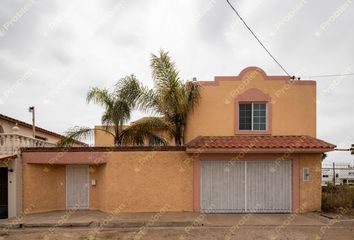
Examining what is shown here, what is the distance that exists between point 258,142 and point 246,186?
2004 mm

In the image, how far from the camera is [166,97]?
49.0 ft

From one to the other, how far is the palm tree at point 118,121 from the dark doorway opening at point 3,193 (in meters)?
2.64

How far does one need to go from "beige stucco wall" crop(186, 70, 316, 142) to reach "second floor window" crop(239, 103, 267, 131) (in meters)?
A: 0.43

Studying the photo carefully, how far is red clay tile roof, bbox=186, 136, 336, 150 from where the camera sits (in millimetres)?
12914

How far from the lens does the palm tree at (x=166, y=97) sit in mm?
14797

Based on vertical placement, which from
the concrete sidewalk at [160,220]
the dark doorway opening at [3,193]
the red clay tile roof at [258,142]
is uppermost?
the red clay tile roof at [258,142]

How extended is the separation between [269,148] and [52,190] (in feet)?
32.2

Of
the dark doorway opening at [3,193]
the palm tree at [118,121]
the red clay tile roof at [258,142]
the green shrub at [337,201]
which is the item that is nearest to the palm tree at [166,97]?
the palm tree at [118,121]

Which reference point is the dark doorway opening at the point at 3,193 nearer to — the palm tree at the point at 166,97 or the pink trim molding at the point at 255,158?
the palm tree at the point at 166,97

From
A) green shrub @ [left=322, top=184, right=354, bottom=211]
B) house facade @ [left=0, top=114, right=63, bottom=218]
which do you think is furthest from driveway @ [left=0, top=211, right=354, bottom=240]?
green shrub @ [left=322, top=184, right=354, bottom=211]

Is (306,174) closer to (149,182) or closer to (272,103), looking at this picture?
(272,103)

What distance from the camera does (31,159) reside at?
14.2m

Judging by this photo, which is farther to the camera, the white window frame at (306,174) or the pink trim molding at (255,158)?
the white window frame at (306,174)

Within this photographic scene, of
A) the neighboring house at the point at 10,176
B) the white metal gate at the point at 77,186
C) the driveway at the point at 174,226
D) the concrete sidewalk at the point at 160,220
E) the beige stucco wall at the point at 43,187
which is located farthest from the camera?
the white metal gate at the point at 77,186
